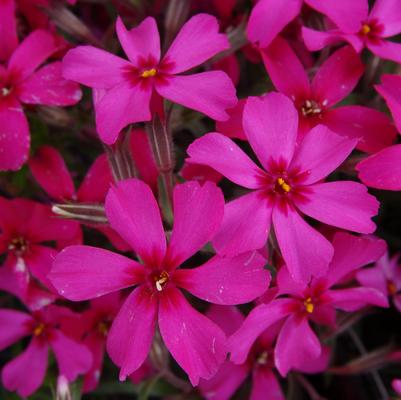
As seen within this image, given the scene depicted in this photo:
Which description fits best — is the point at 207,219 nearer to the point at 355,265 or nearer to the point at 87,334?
the point at 355,265

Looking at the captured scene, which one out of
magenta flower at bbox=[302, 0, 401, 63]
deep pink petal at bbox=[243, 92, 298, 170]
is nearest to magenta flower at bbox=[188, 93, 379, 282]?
deep pink petal at bbox=[243, 92, 298, 170]

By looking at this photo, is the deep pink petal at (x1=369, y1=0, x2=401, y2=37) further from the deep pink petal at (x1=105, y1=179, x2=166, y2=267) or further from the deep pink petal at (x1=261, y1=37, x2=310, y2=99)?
the deep pink petal at (x1=105, y1=179, x2=166, y2=267)

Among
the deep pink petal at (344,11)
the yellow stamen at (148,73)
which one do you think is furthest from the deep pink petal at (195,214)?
the deep pink petal at (344,11)

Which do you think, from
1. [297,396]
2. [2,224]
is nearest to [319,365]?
[297,396]

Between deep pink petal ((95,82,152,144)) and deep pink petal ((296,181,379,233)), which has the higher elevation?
deep pink petal ((95,82,152,144))

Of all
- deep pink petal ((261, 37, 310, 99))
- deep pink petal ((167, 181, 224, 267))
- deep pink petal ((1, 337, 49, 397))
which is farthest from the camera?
deep pink petal ((1, 337, 49, 397))

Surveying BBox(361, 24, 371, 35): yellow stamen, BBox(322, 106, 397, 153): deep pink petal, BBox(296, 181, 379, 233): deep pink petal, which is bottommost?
BBox(296, 181, 379, 233): deep pink petal

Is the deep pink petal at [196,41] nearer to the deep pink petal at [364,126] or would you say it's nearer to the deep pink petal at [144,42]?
the deep pink petal at [144,42]

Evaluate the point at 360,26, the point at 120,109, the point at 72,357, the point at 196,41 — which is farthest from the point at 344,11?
the point at 72,357
